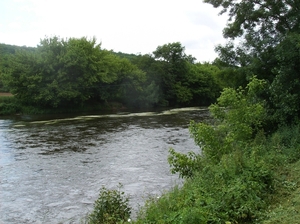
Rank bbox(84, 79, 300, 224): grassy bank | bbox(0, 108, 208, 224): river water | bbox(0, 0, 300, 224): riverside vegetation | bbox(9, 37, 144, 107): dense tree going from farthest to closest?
bbox(9, 37, 144, 107): dense tree
bbox(0, 108, 208, 224): river water
bbox(0, 0, 300, 224): riverside vegetation
bbox(84, 79, 300, 224): grassy bank

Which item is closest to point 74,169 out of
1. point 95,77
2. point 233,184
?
point 233,184

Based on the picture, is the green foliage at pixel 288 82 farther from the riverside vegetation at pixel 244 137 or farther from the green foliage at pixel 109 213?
the green foliage at pixel 109 213

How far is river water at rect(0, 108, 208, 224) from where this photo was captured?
9.77 metres

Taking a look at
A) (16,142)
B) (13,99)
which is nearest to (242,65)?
(16,142)

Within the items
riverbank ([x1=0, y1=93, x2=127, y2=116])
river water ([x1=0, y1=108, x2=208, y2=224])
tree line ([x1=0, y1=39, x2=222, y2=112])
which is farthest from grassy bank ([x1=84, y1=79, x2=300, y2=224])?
riverbank ([x1=0, y1=93, x2=127, y2=116])

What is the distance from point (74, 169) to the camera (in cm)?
1426

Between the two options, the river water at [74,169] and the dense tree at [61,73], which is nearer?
the river water at [74,169]

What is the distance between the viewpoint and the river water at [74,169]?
9.77 m

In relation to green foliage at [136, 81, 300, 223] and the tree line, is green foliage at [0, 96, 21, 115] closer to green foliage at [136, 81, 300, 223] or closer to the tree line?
the tree line

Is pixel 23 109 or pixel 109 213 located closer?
pixel 109 213

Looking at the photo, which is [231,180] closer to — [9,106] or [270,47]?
[270,47]

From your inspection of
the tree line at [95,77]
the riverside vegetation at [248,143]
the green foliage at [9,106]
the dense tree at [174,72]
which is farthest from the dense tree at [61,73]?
the riverside vegetation at [248,143]

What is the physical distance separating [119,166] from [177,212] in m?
9.01

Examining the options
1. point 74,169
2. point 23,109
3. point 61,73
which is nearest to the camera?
point 74,169
